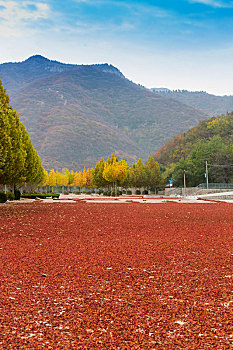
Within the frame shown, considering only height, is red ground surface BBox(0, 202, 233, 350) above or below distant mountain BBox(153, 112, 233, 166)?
below

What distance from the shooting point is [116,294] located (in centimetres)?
468

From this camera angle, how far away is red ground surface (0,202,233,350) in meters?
3.39

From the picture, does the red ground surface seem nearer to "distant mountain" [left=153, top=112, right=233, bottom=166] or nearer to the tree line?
the tree line

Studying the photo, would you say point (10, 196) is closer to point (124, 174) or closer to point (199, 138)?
point (124, 174)

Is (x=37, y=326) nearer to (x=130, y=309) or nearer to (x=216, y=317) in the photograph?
(x=130, y=309)

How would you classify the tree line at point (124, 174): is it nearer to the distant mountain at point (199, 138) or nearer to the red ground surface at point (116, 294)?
the distant mountain at point (199, 138)

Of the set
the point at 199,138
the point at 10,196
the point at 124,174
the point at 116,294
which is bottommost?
the point at 116,294

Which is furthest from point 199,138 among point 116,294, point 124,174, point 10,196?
point 116,294

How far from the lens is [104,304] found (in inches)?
168

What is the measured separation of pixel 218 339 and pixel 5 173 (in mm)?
25498

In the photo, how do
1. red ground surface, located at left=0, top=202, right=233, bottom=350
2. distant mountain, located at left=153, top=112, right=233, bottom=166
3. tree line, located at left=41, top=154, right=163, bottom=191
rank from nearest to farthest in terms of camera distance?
red ground surface, located at left=0, top=202, right=233, bottom=350 → tree line, located at left=41, top=154, right=163, bottom=191 → distant mountain, located at left=153, top=112, right=233, bottom=166

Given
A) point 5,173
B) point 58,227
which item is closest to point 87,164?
point 5,173

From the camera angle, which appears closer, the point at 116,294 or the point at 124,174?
the point at 116,294

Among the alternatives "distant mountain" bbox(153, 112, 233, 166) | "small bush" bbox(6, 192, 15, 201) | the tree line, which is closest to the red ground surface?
"small bush" bbox(6, 192, 15, 201)
